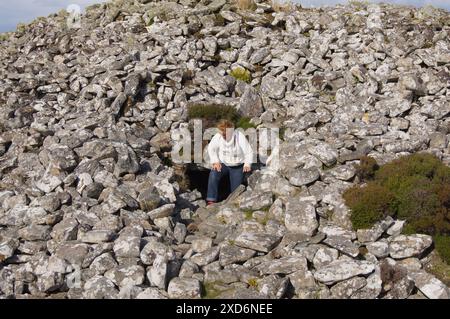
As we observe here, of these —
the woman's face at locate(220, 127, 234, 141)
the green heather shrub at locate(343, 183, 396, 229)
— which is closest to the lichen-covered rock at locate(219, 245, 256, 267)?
the green heather shrub at locate(343, 183, 396, 229)

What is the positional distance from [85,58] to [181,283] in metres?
11.7

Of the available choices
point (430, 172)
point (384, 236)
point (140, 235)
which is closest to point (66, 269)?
point (140, 235)

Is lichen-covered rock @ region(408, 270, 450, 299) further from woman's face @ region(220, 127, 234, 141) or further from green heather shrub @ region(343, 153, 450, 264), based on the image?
woman's face @ region(220, 127, 234, 141)

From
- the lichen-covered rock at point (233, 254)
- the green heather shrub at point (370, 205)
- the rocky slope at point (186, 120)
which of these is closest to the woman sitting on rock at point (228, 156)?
the rocky slope at point (186, 120)

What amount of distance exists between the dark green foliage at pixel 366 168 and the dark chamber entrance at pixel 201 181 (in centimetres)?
471

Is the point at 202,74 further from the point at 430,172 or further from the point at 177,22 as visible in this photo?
the point at 430,172

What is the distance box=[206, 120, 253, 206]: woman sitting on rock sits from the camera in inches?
528

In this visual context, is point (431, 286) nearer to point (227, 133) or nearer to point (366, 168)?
point (366, 168)

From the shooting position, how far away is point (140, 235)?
1027 centimetres

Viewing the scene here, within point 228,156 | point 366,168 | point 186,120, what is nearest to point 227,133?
point 228,156

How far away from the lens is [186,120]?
51.2ft

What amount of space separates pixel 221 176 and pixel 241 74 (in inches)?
199

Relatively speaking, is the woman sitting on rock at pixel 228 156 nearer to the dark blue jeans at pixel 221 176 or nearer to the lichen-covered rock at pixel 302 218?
the dark blue jeans at pixel 221 176

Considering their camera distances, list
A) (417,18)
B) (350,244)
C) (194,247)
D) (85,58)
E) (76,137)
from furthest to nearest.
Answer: (417,18)
(85,58)
(76,137)
(194,247)
(350,244)
